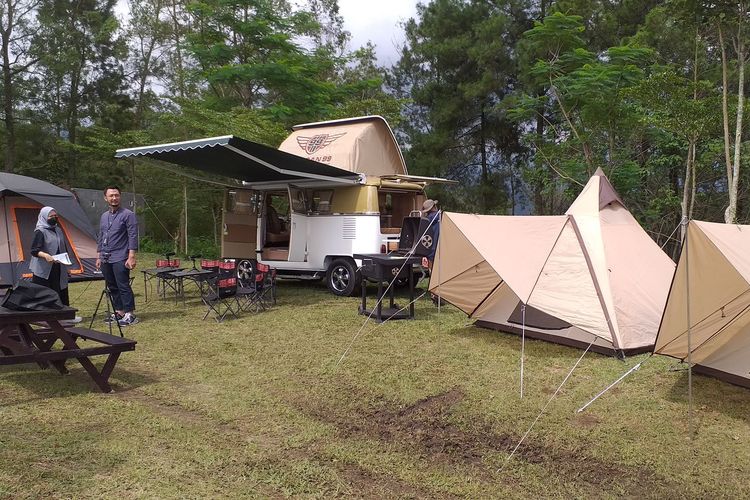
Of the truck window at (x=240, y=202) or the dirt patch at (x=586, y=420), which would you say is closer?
the dirt patch at (x=586, y=420)

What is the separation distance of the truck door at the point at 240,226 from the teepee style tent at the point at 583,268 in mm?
4875

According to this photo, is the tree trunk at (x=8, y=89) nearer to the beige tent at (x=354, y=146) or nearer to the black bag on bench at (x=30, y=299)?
the beige tent at (x=354, y=146)

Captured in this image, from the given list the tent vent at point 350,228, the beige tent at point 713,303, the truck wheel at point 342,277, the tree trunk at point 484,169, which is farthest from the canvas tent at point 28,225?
the tree trunk at point 484,169

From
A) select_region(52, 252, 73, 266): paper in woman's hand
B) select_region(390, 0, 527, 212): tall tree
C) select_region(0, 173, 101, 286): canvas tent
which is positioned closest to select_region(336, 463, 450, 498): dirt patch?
select_region(52, 252, 73, 266): paper in woman's hand

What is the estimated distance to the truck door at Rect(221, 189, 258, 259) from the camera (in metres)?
10.2

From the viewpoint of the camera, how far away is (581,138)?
41.6 ft

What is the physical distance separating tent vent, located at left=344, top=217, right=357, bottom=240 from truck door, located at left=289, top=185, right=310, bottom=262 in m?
0.83

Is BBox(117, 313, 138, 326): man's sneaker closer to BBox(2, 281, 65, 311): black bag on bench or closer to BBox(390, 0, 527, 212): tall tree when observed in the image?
BBox(2, 281, 65, 311): black bag on bench

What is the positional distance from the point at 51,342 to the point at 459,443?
3.49 metres

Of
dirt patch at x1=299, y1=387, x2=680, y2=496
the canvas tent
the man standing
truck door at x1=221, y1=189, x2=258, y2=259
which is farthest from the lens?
truck door at x1=221, y1=189, x2=258, y2=259

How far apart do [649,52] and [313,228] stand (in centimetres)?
763

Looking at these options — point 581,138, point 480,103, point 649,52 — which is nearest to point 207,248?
point 480,103

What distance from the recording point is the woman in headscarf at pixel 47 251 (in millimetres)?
6238

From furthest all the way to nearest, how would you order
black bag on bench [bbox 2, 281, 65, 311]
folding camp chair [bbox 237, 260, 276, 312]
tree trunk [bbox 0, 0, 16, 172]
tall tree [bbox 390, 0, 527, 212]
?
tree trunk [bbox 0, 0, 16, 172], tall tree [bbox 390, 0, 527, 212], folding camp chair [bbox 237, 260, 276, 312], black bag on bench [bbox 2, 281, 65, 311]
